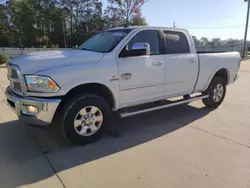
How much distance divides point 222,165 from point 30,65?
299 cm

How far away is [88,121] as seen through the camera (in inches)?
156

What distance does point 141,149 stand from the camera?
12.5ft

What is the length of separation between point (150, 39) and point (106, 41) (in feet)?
2.72

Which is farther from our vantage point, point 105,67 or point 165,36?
point 165,36

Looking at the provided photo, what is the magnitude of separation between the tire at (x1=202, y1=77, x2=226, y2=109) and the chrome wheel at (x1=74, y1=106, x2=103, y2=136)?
3.10 metres

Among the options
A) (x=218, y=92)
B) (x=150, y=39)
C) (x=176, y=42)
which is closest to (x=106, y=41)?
(x=150, y=39)

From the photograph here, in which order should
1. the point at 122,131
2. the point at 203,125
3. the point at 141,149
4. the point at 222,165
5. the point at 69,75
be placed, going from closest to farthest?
the point at 222,165 → the point at 69,75 → the point at 141,149 → the point at 122,131 → the point at 203,125

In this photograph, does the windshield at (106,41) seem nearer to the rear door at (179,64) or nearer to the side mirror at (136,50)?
the side mirror at (136,50)

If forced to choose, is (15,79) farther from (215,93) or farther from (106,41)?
(215,93)

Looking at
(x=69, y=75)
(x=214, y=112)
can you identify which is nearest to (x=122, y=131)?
(x=69, y=75)

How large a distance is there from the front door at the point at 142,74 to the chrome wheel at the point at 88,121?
0.51 m

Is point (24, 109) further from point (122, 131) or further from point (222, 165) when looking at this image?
point (222, 165)

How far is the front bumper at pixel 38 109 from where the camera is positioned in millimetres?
3449

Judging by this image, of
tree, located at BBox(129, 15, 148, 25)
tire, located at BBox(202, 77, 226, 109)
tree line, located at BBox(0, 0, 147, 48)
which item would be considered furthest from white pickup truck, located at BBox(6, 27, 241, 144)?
tree, located at BBox(129, 15, 148, 25)
